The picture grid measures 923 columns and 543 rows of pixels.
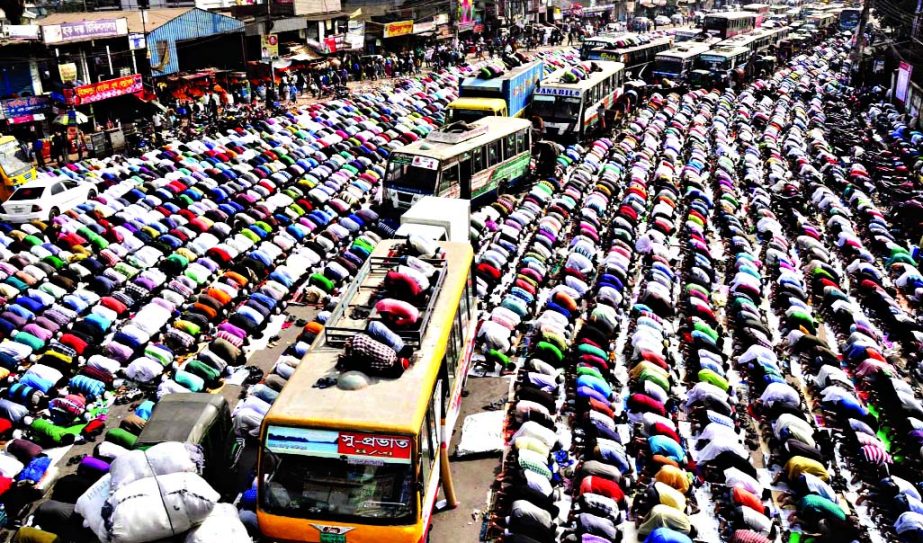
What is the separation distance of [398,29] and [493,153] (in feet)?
103

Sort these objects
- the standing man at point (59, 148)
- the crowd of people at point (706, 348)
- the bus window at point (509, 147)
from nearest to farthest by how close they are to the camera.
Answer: the crowd of people at point (706, 348) < the bus window at point (509, 147) < the standing man at point (59, 148)

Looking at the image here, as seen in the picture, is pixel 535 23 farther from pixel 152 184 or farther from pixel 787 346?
pixel 787 346

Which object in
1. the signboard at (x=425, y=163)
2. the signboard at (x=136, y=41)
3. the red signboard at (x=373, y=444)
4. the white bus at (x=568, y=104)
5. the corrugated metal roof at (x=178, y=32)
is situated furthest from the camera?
the corrugated metal roof at (x=178, y=32)

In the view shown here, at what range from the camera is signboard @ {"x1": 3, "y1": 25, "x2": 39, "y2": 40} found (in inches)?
1185

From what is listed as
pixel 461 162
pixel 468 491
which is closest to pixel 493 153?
pixel 461 162

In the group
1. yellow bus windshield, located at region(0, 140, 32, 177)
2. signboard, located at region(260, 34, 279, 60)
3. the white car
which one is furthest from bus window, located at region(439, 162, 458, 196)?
signboard, located at region(260, 34, 279, 60)

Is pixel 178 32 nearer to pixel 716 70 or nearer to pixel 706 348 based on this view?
pixel 716 70

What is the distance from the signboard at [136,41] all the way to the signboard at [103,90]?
4.39 ft

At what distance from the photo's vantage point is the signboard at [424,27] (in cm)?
5584

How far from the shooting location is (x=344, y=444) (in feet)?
28.8

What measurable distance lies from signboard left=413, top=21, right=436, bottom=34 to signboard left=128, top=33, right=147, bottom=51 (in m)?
24.1

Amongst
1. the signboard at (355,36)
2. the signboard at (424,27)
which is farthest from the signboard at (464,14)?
the signboard at (355,36)

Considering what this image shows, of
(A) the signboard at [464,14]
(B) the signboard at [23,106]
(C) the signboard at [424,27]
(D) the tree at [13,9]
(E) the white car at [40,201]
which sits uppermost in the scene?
(D) the tree at [13,9]

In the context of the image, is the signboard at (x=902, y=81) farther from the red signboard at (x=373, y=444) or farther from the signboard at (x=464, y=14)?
the red signboard at (x=373, y=444)
